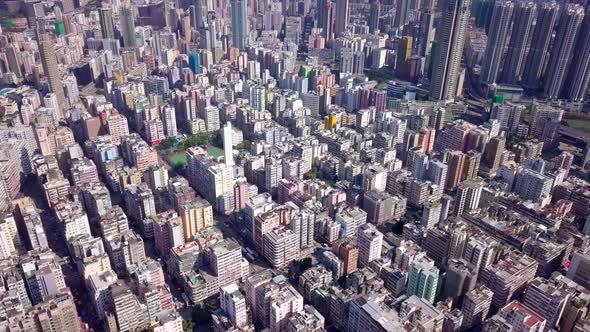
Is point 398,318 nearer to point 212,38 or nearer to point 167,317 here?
point 167,317

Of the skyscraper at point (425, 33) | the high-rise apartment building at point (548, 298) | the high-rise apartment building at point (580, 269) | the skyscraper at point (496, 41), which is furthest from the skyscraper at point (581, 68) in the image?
A: the high-rise apartment building at point (548, 298)

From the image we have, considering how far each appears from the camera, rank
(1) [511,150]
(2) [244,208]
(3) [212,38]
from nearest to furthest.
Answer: (2) [244,208] → (1) [511,150] → (3) [212,38]

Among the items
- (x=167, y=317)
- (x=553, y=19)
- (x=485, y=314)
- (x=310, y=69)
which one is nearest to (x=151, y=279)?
(x=167, y=317)

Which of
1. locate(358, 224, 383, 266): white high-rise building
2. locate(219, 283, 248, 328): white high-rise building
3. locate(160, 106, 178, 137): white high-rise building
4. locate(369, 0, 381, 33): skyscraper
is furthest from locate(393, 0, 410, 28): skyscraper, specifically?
locate(219, 283, 248, 328): white high-rise building

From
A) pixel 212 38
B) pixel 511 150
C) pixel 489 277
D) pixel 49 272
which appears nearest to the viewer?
pixel 49 272

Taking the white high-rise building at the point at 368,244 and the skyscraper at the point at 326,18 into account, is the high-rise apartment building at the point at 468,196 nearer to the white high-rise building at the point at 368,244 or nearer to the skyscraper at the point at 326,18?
the white high-rise building at the point at 368,244

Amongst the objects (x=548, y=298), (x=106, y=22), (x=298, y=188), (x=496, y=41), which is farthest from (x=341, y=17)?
(x=548, y=298)
